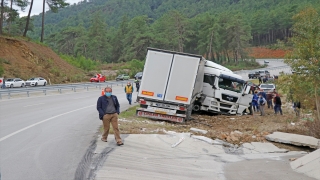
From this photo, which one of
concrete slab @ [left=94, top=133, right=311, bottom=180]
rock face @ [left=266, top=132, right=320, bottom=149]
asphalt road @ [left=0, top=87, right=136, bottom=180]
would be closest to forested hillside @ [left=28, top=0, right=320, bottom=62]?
rock face @ [left=266, top=132, right=320, bottom=149]

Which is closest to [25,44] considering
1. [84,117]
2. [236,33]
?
[84,117]

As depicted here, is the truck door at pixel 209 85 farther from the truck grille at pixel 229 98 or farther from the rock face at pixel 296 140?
the rock face at pixel 296 140

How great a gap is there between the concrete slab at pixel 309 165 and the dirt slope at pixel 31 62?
41.2 m

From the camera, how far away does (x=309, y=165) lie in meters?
9.30

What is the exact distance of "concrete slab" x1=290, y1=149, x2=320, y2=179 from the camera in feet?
29.1

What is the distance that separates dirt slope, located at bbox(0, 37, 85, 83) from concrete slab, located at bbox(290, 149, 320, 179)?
41.2 metres

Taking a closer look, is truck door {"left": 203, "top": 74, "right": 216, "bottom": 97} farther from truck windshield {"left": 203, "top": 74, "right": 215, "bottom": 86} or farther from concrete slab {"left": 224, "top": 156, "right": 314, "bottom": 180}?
concrete slab {"left": 224, "top": 156, "right": 314, "bottom": 180}

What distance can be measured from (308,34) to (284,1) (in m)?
153

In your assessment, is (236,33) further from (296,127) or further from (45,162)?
(45,162)

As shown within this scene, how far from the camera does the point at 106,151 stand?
→ 33.0ft

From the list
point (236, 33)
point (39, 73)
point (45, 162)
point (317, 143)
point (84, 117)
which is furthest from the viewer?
point (236, 33)

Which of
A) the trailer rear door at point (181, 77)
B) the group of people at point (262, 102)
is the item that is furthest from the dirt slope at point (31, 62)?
the trailer rear door at point (181, 77)

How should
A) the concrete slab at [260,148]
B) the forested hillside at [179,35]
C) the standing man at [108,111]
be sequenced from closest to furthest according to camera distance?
the standing man at [108,111], the concrete slab at [260,148], the forested hillside at [179,35]

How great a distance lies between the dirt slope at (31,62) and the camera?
46906mm
